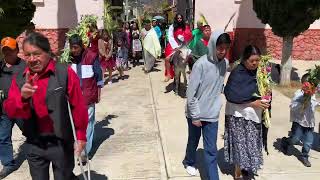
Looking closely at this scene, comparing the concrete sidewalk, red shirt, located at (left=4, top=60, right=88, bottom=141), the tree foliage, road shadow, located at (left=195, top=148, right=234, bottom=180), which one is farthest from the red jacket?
the tree foliage

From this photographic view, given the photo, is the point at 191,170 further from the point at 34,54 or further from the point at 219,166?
the point at 34,54

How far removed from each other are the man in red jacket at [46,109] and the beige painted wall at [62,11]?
35.2 feet

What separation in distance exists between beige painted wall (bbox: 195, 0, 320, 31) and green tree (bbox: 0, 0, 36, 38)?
547 cm

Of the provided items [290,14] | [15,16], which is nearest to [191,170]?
[290,14]

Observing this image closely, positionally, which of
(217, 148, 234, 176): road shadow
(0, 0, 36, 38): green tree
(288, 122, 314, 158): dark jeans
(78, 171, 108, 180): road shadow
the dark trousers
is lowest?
(78, 171, 108, 180): road shadow

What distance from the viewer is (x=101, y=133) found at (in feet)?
23.1

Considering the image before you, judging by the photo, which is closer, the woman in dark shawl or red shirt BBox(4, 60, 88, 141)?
red shirt BBox(4, 60, 88, 141)

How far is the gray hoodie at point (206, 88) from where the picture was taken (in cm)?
454

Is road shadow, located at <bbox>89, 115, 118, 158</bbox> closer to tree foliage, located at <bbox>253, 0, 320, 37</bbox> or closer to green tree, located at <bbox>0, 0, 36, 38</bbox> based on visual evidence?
green tree, located at <bbox>0, 0, 36, 38</bbox>

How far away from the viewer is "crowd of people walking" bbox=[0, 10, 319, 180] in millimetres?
3275

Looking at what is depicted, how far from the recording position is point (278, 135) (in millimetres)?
6746

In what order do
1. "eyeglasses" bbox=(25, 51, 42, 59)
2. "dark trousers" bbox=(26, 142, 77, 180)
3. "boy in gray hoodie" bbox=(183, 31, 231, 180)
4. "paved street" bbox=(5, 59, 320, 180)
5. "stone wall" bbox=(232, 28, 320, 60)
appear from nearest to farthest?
1. "eyeglasses" bbox=(25, 51, 42, 59)
2. "dark trousers" bbox=(26, 142, 77, 180)
3. "boy in gray hoodie" bbox=(183, 31, 231, 180)
4. "paved street" bbox=(5, 59, 320, 180)
5. "stone wall" bbox=(232, 28, 320, 60)

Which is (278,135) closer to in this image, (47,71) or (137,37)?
(47,71)

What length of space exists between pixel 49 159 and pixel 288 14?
7.66 meters
